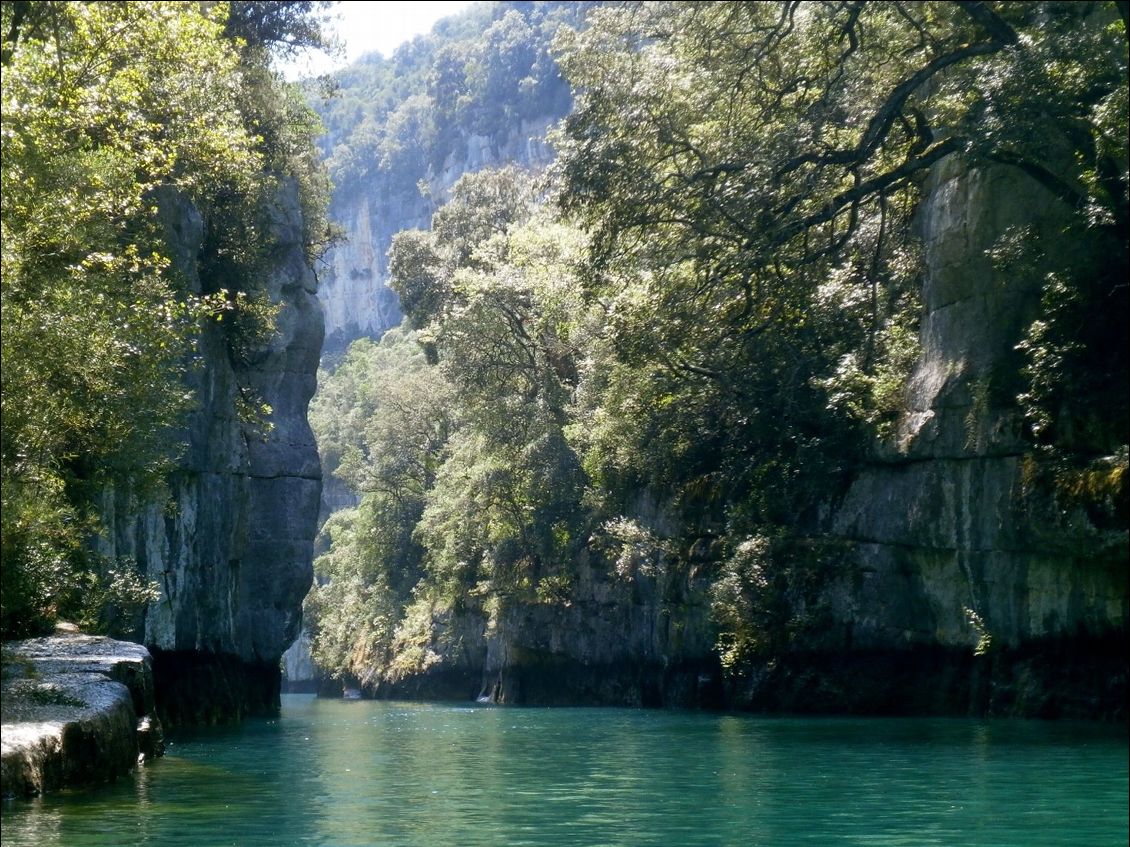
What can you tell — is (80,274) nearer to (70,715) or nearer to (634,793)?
(70,715)

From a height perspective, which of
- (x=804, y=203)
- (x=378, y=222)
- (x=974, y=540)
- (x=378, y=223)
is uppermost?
(x=378, y=222)

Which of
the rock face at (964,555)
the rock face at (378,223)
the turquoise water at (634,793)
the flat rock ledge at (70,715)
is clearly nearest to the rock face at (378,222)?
the rock face at (378,223)

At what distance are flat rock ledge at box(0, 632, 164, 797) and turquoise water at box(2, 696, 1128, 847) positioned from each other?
0.30 meters

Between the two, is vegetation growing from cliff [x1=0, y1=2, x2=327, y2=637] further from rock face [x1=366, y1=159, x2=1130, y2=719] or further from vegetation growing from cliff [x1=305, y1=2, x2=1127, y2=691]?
rock face [x1=366, y1=159, x2=1130, y2=719]

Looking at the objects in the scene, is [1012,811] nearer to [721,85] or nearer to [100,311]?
[100,311]

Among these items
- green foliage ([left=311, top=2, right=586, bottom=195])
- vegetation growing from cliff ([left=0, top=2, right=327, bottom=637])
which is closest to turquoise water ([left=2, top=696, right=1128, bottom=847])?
vegetation growing from cliff ([left=0, top=2, right=327, bottom=637])

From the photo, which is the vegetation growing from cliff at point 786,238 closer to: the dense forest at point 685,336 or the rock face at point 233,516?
the dense forest at point 685,336

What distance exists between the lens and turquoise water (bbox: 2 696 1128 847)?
1079 centimetres

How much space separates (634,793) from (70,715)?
5.55 meters

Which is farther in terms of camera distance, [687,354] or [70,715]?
[687,354]

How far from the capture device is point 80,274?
678 inches

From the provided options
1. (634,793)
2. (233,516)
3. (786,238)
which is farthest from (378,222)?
(634,793)

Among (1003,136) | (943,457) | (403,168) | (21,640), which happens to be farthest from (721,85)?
(403,168)

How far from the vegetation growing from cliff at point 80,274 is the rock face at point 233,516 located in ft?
9.15
